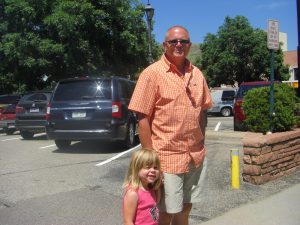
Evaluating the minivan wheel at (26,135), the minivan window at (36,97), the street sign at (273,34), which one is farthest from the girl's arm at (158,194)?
the minivan wheel at (26,135)

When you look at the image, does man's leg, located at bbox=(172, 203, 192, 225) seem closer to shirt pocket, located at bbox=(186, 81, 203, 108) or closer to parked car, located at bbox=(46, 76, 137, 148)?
shirt pocket, located at bbox=(186, 81, 203, 108)

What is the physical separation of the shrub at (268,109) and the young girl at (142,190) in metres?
4.89

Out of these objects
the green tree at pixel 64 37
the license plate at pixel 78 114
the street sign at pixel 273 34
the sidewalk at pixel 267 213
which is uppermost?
the green tree at pixel 64 37

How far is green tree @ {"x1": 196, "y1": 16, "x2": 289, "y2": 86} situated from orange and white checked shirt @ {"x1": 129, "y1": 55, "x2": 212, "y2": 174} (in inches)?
1249

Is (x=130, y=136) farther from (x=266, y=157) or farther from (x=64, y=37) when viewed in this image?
(x=64, y=37)

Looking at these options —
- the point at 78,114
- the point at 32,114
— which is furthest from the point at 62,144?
the point at 32,114

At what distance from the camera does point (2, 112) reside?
16266mm

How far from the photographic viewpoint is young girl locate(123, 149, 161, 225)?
3133mm

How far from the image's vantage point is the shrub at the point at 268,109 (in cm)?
770

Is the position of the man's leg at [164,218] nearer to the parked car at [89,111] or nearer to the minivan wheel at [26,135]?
the parked car at [89,111]

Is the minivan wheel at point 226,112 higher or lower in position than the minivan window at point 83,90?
lower

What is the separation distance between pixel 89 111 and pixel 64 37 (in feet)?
32.8

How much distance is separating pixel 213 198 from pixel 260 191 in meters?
0.77

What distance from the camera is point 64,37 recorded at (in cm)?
1903
